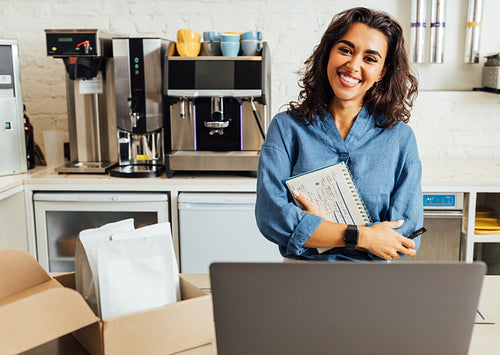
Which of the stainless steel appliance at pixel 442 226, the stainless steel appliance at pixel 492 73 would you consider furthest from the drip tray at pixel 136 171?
the stainless steel appliance at pixel 492 73

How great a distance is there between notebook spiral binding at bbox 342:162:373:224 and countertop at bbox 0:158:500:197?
4.19 ft

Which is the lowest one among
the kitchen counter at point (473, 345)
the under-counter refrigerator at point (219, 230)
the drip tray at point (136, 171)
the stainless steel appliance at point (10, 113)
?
the under-counter refrigerator at point (219, 230)

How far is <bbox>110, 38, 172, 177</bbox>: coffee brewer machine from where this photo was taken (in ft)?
8.78

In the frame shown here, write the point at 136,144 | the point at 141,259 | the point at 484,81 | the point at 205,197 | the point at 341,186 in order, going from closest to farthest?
the point at 141,259
the point at 341,186
the point at 205,197
the point at 136,144
the point at 484,81

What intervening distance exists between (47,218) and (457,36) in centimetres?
255

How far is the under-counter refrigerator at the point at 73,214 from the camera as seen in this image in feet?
8.68

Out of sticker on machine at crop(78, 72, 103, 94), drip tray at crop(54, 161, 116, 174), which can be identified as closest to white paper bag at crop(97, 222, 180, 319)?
drip tray at crop(54, 161, 116, 174)

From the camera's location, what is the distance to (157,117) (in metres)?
2.76

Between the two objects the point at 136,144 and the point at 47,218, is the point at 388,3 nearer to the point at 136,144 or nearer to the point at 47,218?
the point at 136,144

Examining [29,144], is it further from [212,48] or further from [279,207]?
[279,207]

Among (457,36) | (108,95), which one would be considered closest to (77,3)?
(108,95)

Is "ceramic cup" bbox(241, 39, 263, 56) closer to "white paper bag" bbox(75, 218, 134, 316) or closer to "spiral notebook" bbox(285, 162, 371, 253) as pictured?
"spiral notebook" bbox(285, 162, 371, 253)

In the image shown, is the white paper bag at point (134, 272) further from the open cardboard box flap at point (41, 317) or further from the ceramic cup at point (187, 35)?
the ceramic cup at point (187, 35)

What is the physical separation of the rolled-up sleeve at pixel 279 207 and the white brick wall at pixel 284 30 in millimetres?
1819
